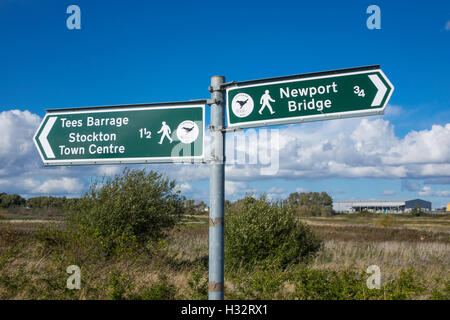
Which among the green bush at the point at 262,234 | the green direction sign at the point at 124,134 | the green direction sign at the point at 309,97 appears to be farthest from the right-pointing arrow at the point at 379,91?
the green bush at the point at 262,234

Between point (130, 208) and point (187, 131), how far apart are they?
10.5m

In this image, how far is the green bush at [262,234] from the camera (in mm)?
13398

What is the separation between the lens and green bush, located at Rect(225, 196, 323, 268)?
44.0 feet

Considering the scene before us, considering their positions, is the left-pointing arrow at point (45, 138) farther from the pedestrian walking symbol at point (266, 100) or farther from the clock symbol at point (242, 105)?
the pedestrian walking symbol at point (266, 100)

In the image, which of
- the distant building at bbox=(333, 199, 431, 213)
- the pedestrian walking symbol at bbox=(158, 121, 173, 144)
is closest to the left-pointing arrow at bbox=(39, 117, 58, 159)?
the pedestrian walking symbol at bbox=(158, 121, 173, 144)

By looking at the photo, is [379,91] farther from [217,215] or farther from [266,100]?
[217,215]

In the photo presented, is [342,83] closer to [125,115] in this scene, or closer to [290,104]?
[290,104]

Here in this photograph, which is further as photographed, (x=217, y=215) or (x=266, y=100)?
(x=266, y=100)

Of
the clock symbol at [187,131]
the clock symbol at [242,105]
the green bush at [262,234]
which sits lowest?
the green bush at [262,234]

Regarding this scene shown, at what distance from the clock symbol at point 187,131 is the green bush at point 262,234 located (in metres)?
9.81

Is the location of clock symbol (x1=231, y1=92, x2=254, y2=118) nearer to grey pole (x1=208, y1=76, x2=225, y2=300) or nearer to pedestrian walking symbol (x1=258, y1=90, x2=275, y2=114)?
pedestrian walking symbol (x1=258, y1=90, x2=275, y2=114)

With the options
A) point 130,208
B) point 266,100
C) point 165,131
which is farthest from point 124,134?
point 130,208

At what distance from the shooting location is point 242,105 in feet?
11.5
